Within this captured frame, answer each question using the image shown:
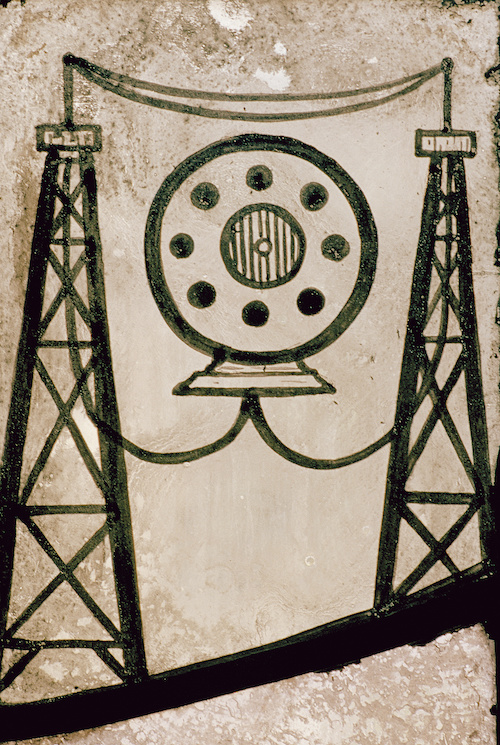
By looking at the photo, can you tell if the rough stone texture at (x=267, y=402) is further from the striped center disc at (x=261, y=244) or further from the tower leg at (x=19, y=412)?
the striped center disc at (x=261, y=244)

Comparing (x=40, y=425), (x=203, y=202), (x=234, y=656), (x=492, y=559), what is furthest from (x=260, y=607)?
(x=203, y=202)

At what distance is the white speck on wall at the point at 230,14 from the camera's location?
2883 mm

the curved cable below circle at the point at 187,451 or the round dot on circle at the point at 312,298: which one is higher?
the round dot on circle at the point at 312,298

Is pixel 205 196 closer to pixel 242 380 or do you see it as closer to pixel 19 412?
pixel 242 380

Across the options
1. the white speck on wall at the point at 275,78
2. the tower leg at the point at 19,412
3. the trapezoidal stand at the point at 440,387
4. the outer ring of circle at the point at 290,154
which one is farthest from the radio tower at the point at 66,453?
the trapezoidal stand at the point at 440,387

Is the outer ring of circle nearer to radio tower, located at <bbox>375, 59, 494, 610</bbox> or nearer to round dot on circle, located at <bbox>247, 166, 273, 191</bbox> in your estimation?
round dot on circle, located at <bbox>247, 166, 273, 191</bbox>

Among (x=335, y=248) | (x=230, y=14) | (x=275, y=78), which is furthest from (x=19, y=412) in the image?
(x=230, y=14)

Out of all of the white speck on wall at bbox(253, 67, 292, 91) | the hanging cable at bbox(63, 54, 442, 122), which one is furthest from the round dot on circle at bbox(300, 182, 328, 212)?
the white speck on wall at bbox(253, 67, 292, 91)

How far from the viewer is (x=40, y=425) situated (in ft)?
9.64

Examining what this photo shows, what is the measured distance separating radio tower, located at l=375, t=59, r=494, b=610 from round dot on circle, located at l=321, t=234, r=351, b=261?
0.41 meters

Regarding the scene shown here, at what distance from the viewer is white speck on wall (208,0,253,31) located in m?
2.88

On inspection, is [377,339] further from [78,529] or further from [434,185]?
[78,529]

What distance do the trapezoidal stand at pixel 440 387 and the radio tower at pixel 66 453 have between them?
59.0 inches

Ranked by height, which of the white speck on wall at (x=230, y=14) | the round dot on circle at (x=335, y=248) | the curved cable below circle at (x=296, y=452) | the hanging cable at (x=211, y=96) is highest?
the white speck on wall at (x=230, y=14)
